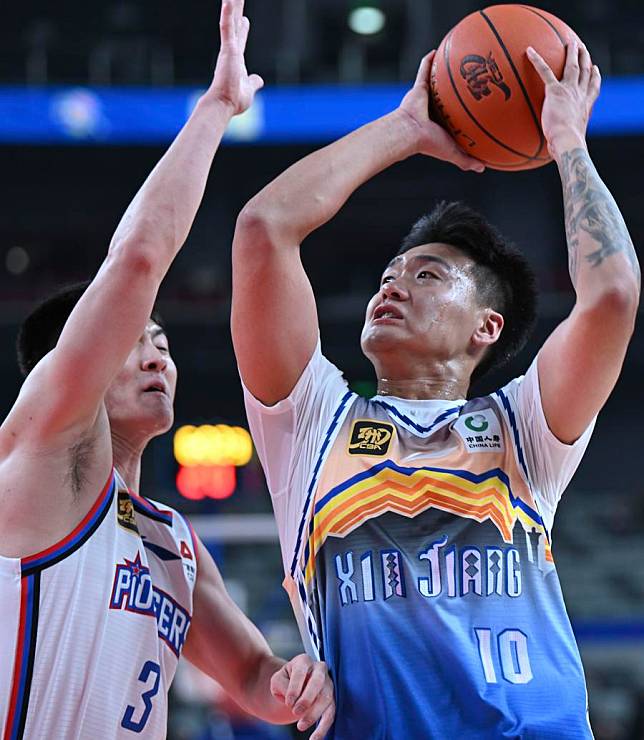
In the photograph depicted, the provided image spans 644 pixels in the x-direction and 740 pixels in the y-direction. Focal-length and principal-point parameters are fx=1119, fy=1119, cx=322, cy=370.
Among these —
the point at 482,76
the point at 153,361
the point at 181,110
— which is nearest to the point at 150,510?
the point at 153,361

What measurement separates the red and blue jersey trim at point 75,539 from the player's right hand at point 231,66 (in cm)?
106

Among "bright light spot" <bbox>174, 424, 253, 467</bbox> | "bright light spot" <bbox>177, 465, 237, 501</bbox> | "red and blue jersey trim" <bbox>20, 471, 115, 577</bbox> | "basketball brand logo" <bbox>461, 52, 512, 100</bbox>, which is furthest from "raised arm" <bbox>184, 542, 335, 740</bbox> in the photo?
"bright light spot" <bbox>174, 424, 253, 467</bbox>

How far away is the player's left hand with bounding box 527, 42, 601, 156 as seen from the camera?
2982mm

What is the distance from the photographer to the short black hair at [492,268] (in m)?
3.35

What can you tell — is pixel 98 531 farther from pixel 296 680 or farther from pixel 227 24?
pixel 227 24

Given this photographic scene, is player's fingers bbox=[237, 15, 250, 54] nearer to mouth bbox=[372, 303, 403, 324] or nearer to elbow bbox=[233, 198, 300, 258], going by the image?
A: elbow bbox=[233, 198, 300, 258]

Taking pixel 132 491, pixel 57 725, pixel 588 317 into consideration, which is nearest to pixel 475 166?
pixel 588 317

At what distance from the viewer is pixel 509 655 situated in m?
2.65

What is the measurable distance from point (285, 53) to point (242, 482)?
700 cm

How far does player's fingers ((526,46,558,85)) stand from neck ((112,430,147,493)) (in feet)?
5.22

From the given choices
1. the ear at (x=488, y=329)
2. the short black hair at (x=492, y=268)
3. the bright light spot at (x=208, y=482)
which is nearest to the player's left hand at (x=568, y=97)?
the short black hair at (x=492, y=268)

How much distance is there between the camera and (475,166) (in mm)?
3293

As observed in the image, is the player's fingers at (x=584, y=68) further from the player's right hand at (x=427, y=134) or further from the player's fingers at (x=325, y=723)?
the player's fingers at (x=325, y=723)

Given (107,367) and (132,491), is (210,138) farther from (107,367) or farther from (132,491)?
(132,491)
